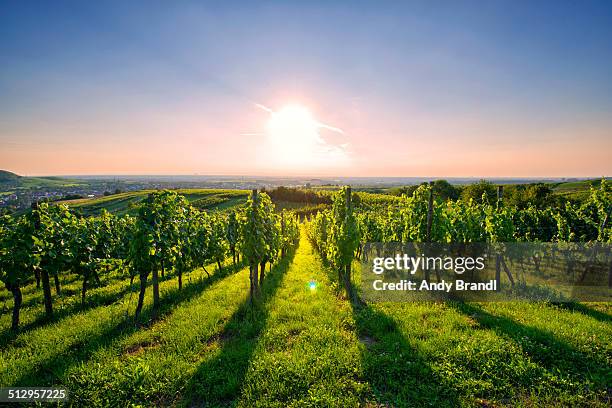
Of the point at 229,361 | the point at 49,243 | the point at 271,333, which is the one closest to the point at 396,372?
the point at 271,333

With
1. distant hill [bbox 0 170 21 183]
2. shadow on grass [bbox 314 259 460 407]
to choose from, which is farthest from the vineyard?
distant hill [bbox 0 170 21 183]

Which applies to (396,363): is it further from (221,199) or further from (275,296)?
(221,199)

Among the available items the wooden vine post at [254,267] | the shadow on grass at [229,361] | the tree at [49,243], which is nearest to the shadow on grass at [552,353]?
the shadow on grass at [229,361]

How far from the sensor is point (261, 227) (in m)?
9.62

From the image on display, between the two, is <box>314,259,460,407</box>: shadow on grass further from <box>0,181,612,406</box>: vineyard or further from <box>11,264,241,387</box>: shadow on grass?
<box>11,264,241,387</box>: shadow on grass

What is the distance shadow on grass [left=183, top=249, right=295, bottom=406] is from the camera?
504cm

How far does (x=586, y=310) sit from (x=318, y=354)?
838cm

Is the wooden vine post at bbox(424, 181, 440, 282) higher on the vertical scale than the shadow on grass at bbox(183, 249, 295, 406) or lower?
higher

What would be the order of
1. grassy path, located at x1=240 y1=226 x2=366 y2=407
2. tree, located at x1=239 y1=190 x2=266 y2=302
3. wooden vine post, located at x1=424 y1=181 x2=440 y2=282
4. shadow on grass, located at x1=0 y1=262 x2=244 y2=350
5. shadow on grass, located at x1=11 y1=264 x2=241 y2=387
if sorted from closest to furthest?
grassy path, located at x1=240 y1=226 x2=366 y2=407 < shadow on grass, located at x1=11 y1=264 x2=241 y2=387 < shadow on grass, located at x1=0 y1=262 x2=244 y2=350 < tree, located at x1=239 y1=190 x2=266 y2=302 < wooden vine post, located at x1=424 y1=181 x2=440 y2=282

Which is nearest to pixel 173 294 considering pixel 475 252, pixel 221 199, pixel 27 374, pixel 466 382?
pixel 27 374

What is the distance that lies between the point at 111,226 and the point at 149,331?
345 inches

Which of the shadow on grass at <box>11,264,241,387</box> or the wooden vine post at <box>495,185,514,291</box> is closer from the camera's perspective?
the shadow on grass at <box>11,264,241,387</box>

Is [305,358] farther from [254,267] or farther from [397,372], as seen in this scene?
[254,267]

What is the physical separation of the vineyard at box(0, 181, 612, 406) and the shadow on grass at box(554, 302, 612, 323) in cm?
5
